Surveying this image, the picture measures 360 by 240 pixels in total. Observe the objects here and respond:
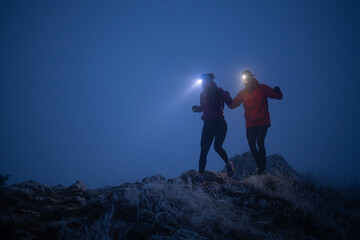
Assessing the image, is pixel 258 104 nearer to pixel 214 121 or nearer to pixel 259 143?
pixel 259 143

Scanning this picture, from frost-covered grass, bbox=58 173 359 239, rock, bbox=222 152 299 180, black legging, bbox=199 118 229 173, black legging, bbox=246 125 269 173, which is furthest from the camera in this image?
rock, bbox=222 152 299 180

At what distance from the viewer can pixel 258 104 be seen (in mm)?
4781

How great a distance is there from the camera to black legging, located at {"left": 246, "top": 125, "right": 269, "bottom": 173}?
4531mm

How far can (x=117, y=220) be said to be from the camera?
1823mm

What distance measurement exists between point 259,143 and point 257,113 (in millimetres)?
793

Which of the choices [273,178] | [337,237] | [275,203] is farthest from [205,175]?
[337,237]

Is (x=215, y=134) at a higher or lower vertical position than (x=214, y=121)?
lower

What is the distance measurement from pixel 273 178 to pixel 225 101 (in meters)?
2.26

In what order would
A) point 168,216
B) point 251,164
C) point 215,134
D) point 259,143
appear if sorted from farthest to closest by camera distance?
point 251,164 → point 215,134 → point 259,143 → point 168,216

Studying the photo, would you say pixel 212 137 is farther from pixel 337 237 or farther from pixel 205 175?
pixel 337 237

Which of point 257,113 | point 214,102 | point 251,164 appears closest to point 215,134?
point 214,102

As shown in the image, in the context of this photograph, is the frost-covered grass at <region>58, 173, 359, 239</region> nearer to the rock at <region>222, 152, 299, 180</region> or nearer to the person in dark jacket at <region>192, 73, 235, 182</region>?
the person in dark jacket at <region>192, 73, 235, 182</region>

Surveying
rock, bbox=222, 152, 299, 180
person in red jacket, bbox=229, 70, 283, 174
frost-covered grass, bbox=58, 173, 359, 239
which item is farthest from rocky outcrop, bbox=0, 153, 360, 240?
rock, bbox=222, 152, 299, 180

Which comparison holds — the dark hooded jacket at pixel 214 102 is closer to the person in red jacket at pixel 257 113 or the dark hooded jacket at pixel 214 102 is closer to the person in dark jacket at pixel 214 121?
the person in dark jacket at pixel 214 121
